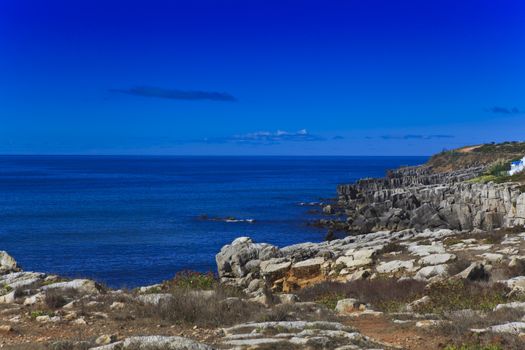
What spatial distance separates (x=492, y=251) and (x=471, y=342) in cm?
1303

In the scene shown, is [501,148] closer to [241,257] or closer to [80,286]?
[241,257]

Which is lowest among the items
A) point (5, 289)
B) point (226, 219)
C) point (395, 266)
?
point (226, 219)

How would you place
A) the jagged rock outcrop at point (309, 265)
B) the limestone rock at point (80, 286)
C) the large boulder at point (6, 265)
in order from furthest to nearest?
the large boulder at point (6, 265) < the jagged rock outcrop at point (309, 265) < the limestone rock at point (80, 286)

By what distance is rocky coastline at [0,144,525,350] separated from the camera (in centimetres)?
1016

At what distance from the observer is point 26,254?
140 feet

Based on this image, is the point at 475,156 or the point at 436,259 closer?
the point at 436,259

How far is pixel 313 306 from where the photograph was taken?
14148mm

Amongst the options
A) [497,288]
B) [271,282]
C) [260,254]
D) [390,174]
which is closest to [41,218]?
[260,254]

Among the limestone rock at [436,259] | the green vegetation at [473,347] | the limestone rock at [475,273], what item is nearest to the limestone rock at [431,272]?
the limestone rock at [475,273]

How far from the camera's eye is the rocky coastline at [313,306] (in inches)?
400

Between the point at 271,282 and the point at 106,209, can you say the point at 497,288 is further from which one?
the point at 106,209

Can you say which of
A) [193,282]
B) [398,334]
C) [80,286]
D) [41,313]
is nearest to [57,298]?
[41,313]

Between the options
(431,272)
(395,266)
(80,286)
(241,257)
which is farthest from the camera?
(241,257)

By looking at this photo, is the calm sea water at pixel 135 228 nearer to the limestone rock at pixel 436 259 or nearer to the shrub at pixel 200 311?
the limestone rock at pixel 436 259
